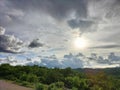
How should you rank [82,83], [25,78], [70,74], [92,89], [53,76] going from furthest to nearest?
[70,74] → [53,76] → [25,78] → [82,83] → [92,89]

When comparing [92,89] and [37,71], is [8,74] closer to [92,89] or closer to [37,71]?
[37,71]

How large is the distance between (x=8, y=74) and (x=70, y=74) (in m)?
11.7

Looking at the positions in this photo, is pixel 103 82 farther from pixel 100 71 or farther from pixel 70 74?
pixel 70 74

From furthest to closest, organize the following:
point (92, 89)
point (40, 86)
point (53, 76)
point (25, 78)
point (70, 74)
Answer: point (70, 74) < point (53, 76) < point (25, 78) < point (92, 89) < point (40, 86)

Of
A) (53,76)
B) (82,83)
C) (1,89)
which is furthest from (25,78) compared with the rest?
(1,89)

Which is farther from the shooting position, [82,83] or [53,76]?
[53,76]

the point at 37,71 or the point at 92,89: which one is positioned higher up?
the point at 37,71

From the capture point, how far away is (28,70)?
53312 millimetres

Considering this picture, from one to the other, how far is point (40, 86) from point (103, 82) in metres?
13.9

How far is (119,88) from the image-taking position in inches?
1695

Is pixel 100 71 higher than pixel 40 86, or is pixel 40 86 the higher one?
pixel 100 71

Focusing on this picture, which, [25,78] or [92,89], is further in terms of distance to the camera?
[25,78]

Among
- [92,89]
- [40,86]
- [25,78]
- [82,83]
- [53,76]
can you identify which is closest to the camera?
[40,86]

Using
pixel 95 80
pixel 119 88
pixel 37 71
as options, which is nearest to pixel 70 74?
pixel 37 71
